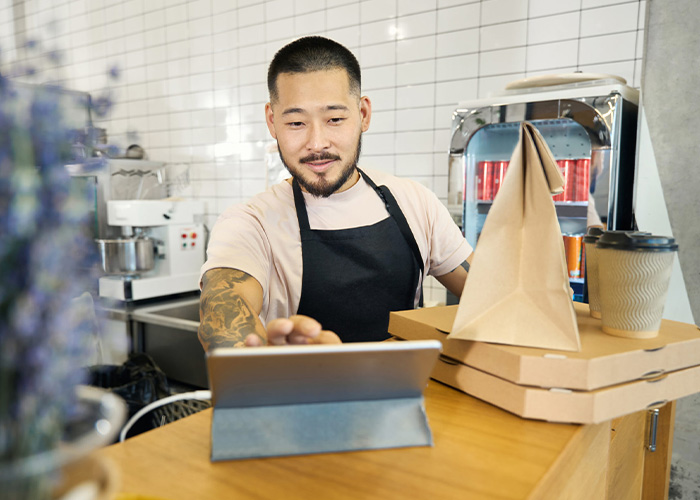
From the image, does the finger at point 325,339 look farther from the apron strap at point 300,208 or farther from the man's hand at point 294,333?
the apron strap at point 300,208

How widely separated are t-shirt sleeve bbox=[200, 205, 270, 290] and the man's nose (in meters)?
0.26

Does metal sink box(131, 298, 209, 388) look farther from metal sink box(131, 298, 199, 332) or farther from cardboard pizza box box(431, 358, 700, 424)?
cardboard pizza box box(431, 358, 700, 424)

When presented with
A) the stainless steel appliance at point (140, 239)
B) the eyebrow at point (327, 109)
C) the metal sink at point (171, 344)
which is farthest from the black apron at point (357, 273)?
the stainless steel appliance at point (140, 239)

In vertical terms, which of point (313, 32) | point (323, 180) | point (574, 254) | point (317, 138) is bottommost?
point (574, 254)

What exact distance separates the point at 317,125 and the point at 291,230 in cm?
32

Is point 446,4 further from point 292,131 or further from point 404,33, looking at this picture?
point 292,131

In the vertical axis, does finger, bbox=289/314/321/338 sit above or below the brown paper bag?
below

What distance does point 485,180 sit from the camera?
2.49m

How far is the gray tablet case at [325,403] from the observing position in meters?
0.63

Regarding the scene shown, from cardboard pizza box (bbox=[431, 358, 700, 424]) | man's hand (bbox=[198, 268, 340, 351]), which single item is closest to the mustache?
man's hand (bbox=[198, 268, 340, 351])

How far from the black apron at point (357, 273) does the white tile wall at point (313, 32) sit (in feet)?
4.74

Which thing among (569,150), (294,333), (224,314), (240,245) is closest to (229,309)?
(224,314)

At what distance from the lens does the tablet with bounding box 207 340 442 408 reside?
1.94 feet

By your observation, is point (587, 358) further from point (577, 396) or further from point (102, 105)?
point (102, 105)
